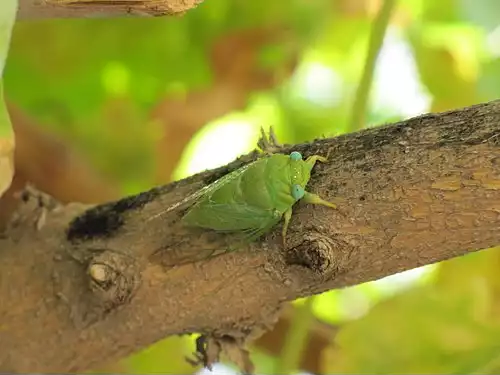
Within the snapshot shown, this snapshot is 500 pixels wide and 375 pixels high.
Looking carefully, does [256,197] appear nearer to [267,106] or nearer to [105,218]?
A: [105,218]

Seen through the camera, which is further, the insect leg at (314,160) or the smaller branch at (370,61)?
the smaller branch at (370,61)

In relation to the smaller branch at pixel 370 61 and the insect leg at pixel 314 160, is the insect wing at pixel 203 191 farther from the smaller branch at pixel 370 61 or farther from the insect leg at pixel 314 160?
the smaller branch at pixel 370 61

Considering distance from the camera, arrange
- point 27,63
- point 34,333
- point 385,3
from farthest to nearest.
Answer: point 27,63 → point 385,3 → point 34,333

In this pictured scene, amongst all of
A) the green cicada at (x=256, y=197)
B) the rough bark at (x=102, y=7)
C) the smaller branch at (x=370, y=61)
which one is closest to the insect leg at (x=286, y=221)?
the green cicada at (x=256, y=197)

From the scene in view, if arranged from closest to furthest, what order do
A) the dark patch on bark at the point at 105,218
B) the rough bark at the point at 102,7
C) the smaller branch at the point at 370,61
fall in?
the rough bark at the point at 102,7
the dark patch on bark at the point at 105,218
the smaller branch at the point at 370,61

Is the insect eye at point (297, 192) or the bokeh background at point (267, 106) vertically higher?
the bokeh background at point (267, 106)

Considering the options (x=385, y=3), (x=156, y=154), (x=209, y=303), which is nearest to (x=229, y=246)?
(x=209, y=303)

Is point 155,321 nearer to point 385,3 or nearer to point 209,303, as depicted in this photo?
point 209,303
